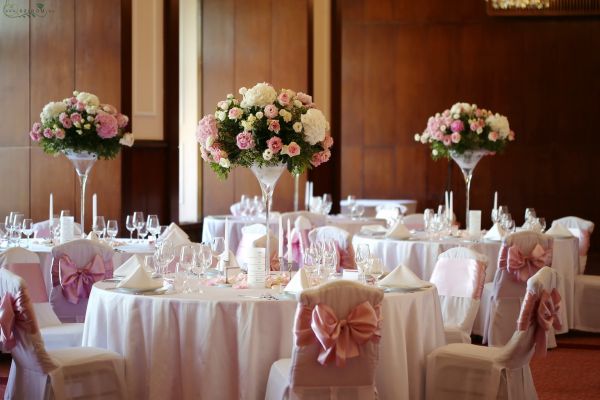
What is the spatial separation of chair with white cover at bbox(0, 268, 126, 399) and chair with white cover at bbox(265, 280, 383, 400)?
0.92 meters

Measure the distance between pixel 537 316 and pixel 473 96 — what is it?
32.1 feet

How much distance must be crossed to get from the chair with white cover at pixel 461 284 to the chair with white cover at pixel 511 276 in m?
1.45

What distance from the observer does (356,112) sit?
14.5 metres

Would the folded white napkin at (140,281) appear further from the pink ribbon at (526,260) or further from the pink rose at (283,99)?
the pink ribbon at (526,260)

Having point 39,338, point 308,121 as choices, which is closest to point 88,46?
point 308,121

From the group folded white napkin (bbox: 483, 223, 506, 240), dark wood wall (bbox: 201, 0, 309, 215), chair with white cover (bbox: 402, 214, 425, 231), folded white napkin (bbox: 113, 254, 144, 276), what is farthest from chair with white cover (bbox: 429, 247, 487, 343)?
dark wood wall (bbox: 201, 0, 309, 215)

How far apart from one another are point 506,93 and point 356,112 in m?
2.18

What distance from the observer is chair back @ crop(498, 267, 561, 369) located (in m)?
4.69

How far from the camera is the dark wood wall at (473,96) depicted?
14.0 meters

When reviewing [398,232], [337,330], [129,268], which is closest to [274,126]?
[129,268]

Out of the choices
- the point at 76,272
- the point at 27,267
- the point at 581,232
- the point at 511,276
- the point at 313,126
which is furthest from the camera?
the point at 581,232

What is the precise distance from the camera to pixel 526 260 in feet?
24.2

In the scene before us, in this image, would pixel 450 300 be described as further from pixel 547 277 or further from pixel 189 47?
pixel 189 47

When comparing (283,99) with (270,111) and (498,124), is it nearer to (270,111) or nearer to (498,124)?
(270,111)
